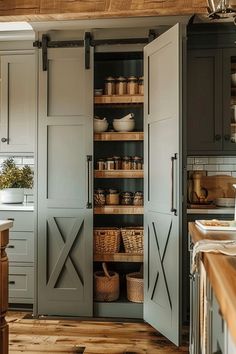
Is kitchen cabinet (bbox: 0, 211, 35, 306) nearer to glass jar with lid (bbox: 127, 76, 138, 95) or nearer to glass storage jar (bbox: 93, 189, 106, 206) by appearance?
glass storage jar (bbox: 93, 189, 106, 206)

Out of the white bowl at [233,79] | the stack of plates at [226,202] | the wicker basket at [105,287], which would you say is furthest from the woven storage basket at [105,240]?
the white bowl at [233,79]

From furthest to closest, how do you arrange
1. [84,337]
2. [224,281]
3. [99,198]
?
[99,198] < [84,337] < [224,281]

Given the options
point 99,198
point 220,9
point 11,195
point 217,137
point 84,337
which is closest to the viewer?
point 220,9

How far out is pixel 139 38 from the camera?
3.48m

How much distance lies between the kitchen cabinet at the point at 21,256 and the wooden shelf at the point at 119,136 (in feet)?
3.02

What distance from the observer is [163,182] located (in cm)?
317

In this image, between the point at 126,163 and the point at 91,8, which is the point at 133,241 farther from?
the point at 91,8

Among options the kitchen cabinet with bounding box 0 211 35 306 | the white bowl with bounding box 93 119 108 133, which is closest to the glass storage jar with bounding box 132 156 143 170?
the white bowl with bounding box 93 119 108 133

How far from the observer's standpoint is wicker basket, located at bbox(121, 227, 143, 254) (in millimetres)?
3574

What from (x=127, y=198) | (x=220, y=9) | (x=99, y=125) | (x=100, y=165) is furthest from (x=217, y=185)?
(x=220, y=9)

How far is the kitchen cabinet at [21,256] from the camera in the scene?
3.65m

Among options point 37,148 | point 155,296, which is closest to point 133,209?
point 155,296

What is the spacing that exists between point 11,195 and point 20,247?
53 cm

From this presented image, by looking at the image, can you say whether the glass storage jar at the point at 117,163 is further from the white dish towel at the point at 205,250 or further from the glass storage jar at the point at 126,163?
the white dish towel at the point at 205,250
